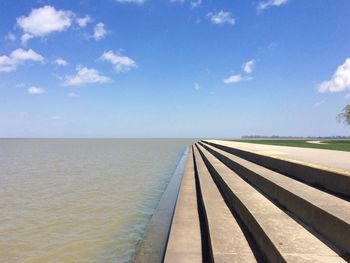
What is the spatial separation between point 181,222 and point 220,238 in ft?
5.45

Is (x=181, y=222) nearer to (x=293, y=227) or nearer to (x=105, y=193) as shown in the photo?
(x=293, y=227)

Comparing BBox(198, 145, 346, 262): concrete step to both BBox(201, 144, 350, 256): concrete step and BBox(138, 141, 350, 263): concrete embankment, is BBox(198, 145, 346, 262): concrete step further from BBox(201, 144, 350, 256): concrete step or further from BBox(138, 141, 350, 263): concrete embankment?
BBox(201, 144, 350, 256): concrete step

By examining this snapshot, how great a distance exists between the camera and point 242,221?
4840 mm

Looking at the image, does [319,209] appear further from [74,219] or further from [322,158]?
[322,158]

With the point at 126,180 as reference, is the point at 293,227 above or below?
above

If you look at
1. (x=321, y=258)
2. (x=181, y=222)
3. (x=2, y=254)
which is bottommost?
(x=2, y=254)

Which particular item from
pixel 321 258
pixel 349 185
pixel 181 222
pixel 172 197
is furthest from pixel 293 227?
pixel 172 197

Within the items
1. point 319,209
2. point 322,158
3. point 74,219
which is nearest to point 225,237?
point 319,209

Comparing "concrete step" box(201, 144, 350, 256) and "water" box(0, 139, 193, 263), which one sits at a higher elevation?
"concrete step" box(201, 144, 350, 256)

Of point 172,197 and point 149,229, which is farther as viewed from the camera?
point 172,197

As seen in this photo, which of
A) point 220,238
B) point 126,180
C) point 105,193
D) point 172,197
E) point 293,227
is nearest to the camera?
point 293,227

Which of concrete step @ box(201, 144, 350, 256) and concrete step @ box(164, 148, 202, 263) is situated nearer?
concrete step @ box(201, 144, 350, 256)

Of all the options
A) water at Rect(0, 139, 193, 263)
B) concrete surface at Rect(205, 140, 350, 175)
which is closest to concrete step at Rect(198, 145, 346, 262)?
concrete surface at Rect(205, 140, 350, 175)

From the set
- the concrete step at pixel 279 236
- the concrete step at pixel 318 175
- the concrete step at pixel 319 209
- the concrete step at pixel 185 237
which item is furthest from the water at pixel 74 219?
the concrete step at pixel 318 175
